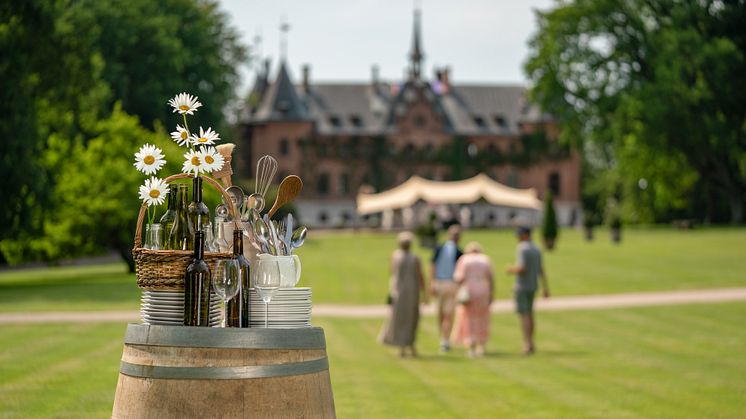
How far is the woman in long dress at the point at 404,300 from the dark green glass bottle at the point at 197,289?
11193 millimetres

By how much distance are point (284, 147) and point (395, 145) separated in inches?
334

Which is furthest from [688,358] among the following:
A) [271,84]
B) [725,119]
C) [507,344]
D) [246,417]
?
[271,84]

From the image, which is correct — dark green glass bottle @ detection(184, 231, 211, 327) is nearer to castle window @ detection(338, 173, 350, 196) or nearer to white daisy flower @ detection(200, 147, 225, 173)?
Answer: white daisy flower @ detection(200, 147, 225, 173)

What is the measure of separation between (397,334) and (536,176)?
7530 cm

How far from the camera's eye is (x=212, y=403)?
5441mm

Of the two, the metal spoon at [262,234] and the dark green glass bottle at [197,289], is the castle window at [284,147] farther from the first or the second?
the dark green glass bottle at [197,289]

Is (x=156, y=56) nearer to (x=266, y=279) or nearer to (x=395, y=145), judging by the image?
(x=266, y=279)

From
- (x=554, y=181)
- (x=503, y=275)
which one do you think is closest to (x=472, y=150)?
(x=554, y=181)

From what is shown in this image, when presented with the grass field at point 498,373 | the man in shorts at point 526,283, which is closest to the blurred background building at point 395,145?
the grass field at point 498,373

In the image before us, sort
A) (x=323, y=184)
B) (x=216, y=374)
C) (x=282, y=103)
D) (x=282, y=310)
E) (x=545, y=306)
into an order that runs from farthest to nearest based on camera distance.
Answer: (x=323, y=184)
(x=282, y=103)
(x=545, y=306)
(x=282, y=310)
(x=216, y=374)

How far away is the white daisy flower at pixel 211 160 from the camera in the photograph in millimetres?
5957

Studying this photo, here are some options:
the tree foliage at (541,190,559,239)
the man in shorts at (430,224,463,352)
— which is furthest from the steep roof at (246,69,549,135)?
the man in shorts at (430,224,463,352)

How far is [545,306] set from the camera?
2597cm

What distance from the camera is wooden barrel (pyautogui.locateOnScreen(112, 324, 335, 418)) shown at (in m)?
5.45
